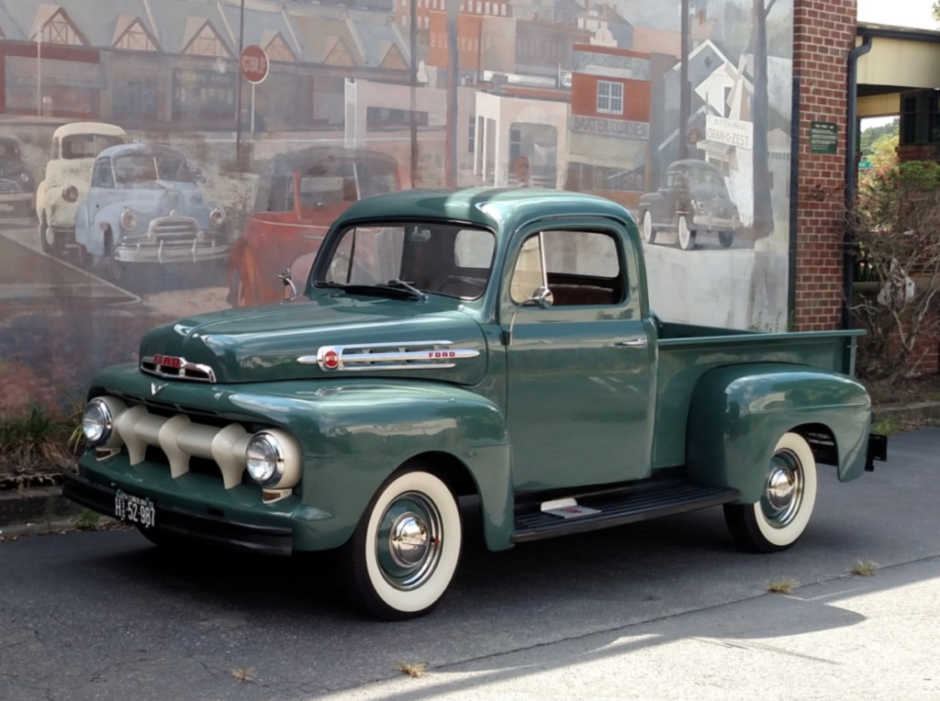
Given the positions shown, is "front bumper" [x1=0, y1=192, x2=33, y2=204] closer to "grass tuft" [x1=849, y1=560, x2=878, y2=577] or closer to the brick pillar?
"grass tuft" [x1=849, y1=560, x2=878, y2=577]

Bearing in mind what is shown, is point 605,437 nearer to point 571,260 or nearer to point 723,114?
point 571,260

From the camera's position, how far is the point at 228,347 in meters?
5.88

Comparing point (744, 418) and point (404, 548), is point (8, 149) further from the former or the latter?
point (744, 418)

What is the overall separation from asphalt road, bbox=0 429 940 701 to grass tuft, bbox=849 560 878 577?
8 centimetres

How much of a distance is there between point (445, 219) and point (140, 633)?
8.61 ft

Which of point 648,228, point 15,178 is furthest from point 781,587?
point 648,228

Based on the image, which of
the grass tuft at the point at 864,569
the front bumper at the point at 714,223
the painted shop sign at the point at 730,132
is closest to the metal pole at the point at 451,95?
the front bumper at the point at 714,223

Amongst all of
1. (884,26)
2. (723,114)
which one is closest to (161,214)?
(723,114)

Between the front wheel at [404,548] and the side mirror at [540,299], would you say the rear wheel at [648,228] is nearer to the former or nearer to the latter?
the side mirror at [540,299]

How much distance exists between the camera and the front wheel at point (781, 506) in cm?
748

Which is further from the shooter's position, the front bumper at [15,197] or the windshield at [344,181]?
the windshield at [344,181]

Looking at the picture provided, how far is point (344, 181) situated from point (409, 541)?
540 cm

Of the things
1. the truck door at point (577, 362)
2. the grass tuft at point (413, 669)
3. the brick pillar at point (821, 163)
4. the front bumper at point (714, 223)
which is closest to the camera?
the grass tuft at point (413, 669)

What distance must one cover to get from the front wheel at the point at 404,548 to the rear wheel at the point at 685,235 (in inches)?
315
